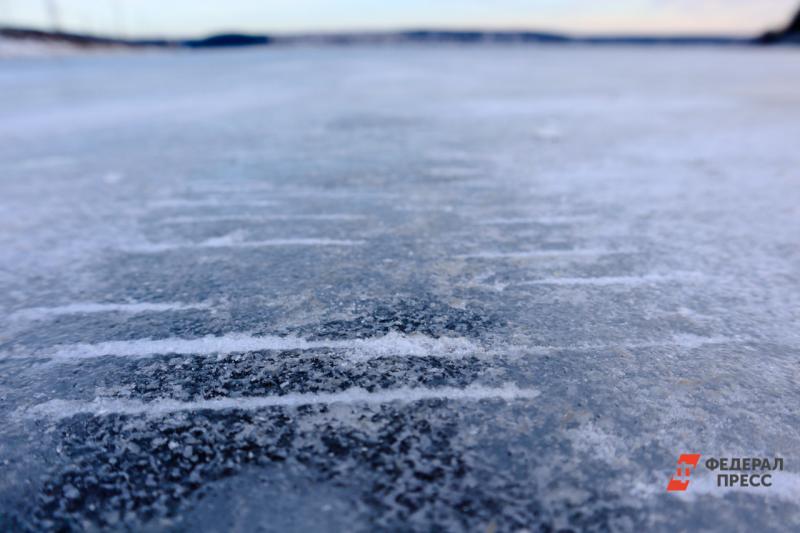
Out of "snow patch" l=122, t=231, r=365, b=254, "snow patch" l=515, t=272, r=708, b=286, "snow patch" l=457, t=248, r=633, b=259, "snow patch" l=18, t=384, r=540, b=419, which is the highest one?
"snow patch" l=457, t=248, r=633, b=259

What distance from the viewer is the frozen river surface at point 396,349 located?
119cm

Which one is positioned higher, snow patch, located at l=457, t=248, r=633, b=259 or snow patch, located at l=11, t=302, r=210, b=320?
snow patch, located at l=457, t=248, r=633, b=259

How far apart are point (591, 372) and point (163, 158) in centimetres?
457

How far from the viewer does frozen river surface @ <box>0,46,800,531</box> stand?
1.19 meters

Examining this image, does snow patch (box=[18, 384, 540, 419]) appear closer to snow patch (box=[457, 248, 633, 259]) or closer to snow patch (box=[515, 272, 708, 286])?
snow patch (box=[515, 272, 708, 286])

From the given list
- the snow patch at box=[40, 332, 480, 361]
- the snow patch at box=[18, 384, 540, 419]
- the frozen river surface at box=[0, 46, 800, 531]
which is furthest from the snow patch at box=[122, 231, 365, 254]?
the snow patch at box=[18, 384, 540, 419]

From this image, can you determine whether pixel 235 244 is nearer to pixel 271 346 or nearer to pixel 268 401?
pixel 271 346

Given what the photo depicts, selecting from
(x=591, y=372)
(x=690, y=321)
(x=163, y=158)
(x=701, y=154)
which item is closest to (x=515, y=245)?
(x=690, y=321)

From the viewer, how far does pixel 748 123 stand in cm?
679

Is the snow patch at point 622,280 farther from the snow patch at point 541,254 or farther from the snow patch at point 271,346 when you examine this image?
the snow patch at point 271,346

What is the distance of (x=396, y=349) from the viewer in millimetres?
1751

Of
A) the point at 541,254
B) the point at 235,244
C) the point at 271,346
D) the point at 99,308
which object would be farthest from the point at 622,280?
the point at 99,308

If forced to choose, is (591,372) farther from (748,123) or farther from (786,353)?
(748,123)

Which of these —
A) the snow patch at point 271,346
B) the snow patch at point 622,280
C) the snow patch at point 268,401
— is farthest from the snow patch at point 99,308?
the snow patch at point 622,280
